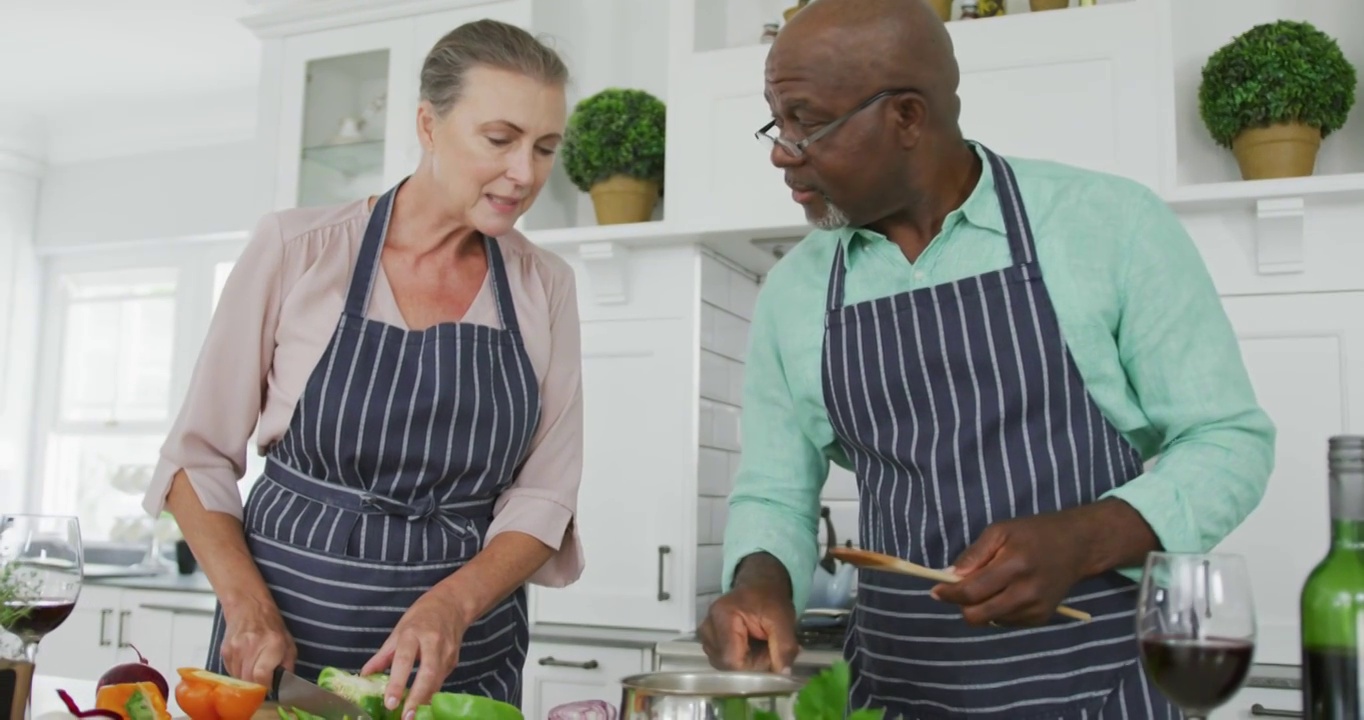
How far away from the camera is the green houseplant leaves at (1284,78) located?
2.43 metres

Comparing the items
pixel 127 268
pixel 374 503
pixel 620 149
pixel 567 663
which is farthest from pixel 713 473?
pixel 127 268

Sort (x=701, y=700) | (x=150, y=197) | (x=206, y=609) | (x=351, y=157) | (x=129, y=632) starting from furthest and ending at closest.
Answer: (x=150, y=197), (x=129, y=632), (x=206, y=609), (x=351, y=157), (x=701, y=700)

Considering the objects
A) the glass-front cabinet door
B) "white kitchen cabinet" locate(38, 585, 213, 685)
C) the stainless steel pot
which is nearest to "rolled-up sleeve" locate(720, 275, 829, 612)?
the stainless steel pot

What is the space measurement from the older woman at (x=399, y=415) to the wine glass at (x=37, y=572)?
0.21 meters

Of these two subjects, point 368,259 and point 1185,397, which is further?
point 368,259

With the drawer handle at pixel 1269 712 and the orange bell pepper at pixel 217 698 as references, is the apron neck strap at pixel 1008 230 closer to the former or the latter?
the orange bell pepper at pixel 217 698

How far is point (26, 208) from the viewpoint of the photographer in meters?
5.33

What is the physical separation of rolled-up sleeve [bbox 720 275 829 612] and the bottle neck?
0.63 meters

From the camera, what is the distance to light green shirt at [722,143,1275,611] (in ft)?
3.78

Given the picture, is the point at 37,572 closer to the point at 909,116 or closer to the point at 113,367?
the point at 909,116

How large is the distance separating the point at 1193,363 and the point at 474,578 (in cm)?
81

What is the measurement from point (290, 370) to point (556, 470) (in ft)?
1.18

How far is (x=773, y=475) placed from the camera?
1.41 metres

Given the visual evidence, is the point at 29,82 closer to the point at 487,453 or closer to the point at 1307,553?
the point at 487,453
